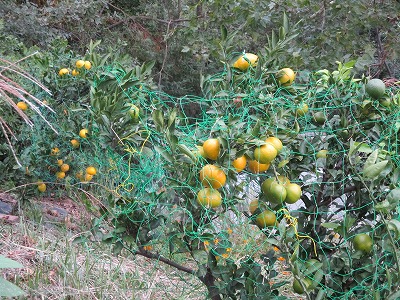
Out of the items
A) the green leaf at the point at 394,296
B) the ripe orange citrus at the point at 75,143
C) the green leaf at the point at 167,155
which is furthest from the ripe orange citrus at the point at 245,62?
the ripe orange citrus at the point at 75,143

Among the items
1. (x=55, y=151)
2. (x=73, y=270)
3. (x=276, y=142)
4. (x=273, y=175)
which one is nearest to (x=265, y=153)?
(x=276, y=142)

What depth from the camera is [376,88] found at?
1.86 meters

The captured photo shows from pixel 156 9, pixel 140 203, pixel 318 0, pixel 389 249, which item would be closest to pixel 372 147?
pixel 389 249

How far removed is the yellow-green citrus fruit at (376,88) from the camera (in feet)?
6.08

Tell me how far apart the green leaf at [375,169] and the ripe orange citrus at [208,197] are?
0.45 meters

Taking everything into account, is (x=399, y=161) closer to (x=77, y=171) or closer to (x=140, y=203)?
(x=140, y=203)

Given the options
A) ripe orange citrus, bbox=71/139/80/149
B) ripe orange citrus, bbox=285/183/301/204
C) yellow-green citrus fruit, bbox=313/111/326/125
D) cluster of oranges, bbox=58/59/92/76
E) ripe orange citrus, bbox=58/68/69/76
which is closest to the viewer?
ripe orange citrus, bbox=285/183/301/204

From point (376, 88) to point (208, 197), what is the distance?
2.21ft

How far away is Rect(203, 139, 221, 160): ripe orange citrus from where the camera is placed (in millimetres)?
1700

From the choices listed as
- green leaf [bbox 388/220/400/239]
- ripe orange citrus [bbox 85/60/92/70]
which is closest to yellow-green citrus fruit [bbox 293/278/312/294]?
green leaf [bbox 388/220/400/239]

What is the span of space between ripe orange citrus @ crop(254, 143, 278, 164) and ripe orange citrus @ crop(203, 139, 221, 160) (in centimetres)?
12

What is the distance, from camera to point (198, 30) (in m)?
5.10

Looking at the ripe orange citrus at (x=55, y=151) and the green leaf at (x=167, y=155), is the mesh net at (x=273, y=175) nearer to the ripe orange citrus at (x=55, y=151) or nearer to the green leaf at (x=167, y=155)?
the green leaf at (x=167, y=155)

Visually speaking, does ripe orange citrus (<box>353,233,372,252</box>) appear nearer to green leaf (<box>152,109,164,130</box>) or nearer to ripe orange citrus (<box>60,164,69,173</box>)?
green leaf (<box>152,109,164,130</box>)
